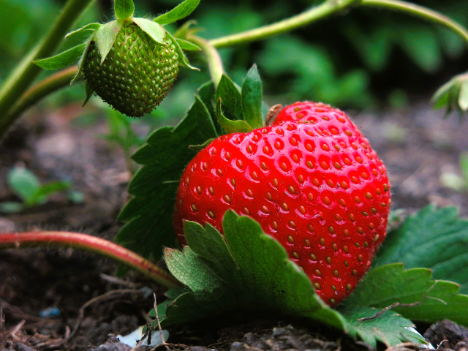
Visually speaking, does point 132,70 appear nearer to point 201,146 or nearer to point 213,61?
point 201,146

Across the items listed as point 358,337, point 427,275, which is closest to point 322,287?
point 358,337

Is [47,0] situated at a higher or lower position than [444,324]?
higher

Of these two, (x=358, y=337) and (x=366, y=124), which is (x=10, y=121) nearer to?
(x=358, y=337)

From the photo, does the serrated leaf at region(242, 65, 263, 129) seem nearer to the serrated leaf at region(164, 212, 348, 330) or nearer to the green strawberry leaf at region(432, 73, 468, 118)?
the serrated leaf at region(164, 212, 348, 330)

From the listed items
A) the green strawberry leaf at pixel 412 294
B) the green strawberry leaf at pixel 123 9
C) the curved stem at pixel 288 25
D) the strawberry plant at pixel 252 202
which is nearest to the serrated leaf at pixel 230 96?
the strawberry plant at pixel 252 202

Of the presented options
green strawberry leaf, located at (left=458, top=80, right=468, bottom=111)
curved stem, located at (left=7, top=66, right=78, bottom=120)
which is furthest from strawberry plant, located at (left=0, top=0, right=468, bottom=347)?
green strawberry leaf, located at (left=458, top=80, right=468, bottom=111)

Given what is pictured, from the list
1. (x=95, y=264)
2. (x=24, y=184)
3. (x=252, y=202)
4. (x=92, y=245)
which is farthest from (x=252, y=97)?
(x=24, y=184)
